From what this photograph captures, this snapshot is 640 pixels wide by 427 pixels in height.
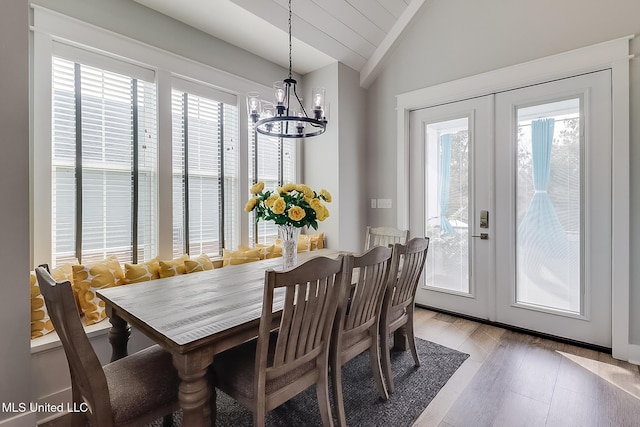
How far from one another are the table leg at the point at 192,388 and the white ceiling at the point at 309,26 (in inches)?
105

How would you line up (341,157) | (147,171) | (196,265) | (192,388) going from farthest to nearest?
(341,157) → (147,171) → (196,265) → (192,388)

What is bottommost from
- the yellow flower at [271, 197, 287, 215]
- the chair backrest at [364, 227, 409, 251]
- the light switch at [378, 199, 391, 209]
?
the chair backrest at [364, 227, 409, 251]

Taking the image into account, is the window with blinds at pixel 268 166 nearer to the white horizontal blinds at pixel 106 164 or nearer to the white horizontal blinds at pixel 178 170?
the white horizontal blinds at pixel 178 170

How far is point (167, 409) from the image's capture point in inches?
49.4

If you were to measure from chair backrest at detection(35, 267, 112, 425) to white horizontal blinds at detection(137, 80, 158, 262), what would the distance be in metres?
1.48

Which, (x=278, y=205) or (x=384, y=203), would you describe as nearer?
(x=278, y=205)

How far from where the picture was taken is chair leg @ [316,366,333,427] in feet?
4.84

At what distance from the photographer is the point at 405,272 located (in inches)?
78.4

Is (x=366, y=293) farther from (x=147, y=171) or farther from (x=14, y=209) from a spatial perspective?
(x=147, y=171)

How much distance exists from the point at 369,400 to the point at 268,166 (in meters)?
2.55

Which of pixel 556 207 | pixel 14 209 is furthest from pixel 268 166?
pixel 556 207

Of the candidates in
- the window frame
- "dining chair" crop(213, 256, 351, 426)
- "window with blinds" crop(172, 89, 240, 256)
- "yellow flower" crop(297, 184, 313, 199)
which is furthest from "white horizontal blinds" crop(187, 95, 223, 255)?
"dining chair" crop(213, 256, 351, 426)

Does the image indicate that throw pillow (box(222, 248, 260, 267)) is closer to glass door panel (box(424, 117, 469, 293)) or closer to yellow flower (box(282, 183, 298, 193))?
yellow flower (box(282, 183, 298, 193))

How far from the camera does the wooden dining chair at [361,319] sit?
5.16ft
